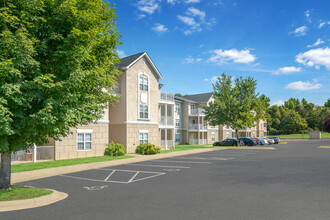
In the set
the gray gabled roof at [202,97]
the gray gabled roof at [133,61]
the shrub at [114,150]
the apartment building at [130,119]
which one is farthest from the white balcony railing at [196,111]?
the shrub at [114,150]

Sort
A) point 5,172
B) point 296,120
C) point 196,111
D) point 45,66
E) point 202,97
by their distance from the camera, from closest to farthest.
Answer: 1. point 45,66
2. point 5,172
3. point 196,111
4. point 202,97
5. point 296,120

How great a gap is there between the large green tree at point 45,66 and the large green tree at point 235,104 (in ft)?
104

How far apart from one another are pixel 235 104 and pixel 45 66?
33.6 meters

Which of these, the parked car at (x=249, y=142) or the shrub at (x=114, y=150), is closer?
the shrub at (x=114, y=150)

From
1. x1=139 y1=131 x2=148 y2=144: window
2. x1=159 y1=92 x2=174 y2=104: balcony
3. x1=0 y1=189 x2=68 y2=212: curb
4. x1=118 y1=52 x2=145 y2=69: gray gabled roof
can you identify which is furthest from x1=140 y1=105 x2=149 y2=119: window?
x1=0 y1=189 x2=68 y2=212: curb

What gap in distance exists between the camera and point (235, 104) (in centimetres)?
3972

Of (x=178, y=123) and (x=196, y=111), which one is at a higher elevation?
(x=196, y=111)

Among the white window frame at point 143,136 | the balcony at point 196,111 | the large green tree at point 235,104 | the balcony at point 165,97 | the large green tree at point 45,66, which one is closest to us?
the large green tree at point 45,66

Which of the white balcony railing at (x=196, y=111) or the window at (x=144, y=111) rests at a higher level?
the white balcony railing at (x=196, y=111)

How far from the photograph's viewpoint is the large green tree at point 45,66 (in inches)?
329

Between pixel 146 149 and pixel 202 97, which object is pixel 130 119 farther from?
pixel 202 97

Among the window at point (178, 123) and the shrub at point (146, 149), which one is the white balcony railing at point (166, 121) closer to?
the shrub at point (146, 149)

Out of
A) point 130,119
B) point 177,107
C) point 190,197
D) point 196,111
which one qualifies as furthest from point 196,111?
point 190,197

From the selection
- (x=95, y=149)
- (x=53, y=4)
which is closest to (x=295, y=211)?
(x=53, y=4)
